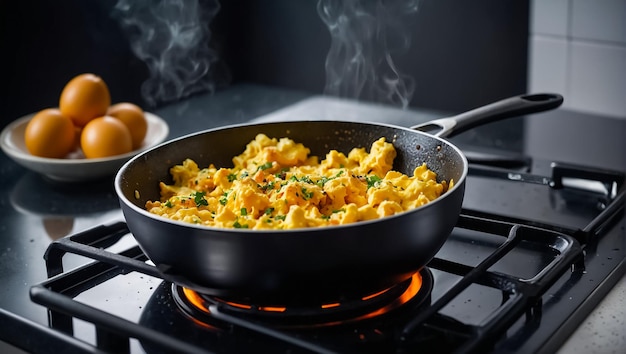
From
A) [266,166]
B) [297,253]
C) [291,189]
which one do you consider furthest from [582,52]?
[297,253]

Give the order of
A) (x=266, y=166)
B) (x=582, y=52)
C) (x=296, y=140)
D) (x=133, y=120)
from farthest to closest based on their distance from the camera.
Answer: (x=582, y=52), (x=133, y=120), (x=296, y=140), (x=266, y=166)

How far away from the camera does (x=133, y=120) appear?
1.74m

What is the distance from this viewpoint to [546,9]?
203cm

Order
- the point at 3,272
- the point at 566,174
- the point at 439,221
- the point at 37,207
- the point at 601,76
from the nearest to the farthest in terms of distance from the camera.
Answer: the point at 439,221, the point at 3,272, the point at 566,174, the point at 37,207, the point at 601,76

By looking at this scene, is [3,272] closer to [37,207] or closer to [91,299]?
[91,299]

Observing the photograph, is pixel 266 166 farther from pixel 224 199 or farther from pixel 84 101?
pixel 84 101

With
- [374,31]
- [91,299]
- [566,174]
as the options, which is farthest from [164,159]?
[374,31]

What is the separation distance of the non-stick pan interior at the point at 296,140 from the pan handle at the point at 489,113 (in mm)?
39

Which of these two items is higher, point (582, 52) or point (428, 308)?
point (582, 52)

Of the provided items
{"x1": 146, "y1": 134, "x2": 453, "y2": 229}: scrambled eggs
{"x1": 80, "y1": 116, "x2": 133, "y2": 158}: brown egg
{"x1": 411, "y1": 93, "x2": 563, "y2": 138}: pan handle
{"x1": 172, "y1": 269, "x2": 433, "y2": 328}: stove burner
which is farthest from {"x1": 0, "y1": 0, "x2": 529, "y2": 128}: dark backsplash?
{"x1": 172, "y1": 269, "x2": 433, "y2": 328}: stove burner

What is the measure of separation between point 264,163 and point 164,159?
154 millimetres

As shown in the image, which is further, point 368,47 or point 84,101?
point 368,47

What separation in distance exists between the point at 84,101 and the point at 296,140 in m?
0.55

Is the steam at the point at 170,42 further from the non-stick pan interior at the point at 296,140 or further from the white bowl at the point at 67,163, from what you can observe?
the non-stick pan interior at the point at 296,140
